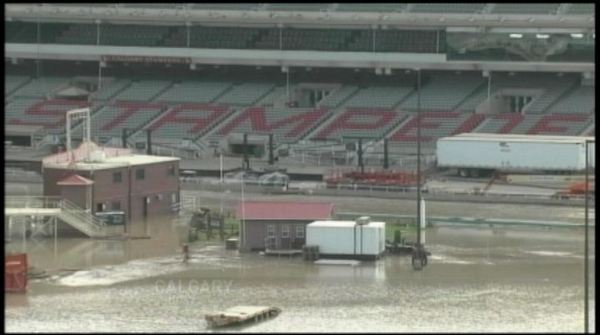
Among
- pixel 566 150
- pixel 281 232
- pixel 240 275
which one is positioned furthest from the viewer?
pixel 566 150

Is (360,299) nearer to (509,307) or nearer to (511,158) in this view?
(509,307)

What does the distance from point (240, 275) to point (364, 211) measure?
7.20 m

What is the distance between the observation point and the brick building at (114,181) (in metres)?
31.3

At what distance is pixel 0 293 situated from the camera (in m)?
20.9

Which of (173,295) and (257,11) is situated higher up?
(257,11)

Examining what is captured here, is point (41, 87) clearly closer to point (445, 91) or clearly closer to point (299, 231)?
point (445, 91)

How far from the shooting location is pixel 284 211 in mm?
28625

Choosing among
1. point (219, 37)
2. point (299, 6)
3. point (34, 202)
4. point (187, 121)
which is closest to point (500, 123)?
point (299, 6)

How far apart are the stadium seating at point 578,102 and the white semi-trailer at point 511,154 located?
325 centimetres

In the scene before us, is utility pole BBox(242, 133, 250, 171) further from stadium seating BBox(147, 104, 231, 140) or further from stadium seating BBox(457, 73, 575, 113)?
stadium seating BBox(457, 73, 575, 113)

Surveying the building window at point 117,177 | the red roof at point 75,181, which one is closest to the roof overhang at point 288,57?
the building window at point 117,177

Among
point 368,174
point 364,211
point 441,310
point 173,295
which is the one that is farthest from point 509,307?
point 368,174

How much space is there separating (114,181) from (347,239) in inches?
226

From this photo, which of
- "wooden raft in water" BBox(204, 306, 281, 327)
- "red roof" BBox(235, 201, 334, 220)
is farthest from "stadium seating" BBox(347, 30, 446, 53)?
"wooden raft in water" BBox(204, 306, 281, 327)
